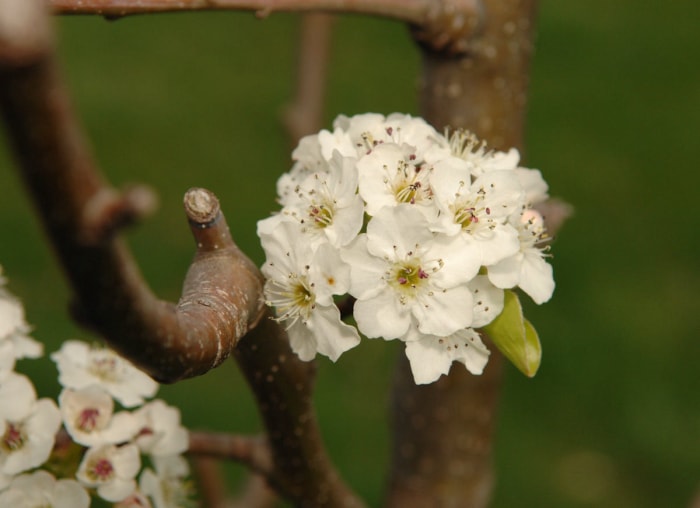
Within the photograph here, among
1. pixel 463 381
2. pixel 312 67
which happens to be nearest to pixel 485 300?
pixel 463 381

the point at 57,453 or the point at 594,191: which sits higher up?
the point at 57,453

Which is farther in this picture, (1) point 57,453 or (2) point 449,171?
(1) point 57,453

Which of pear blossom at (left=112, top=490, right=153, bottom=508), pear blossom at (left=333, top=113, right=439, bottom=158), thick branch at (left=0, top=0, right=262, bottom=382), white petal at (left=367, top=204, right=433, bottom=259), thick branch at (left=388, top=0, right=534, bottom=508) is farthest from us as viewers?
thick branch at (left=388, top=0, right=534, bottom=508)

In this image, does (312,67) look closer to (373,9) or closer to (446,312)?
(373,9)

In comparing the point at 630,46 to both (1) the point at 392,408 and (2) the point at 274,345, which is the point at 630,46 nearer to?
(1) the point at 392,408

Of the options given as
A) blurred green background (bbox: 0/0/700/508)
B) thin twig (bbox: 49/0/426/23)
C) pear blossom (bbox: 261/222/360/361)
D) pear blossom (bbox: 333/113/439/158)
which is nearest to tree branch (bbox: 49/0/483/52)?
thin twig (bbox: 49/0/426/23)

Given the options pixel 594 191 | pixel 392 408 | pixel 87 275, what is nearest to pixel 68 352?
pixel 392 408

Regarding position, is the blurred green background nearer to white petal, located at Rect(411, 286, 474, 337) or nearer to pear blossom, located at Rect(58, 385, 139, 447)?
pear blossom, located at Rect(58, 385, 139, 447)

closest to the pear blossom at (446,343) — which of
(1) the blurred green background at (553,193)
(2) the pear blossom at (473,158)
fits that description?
(2) the pear blossom at (473,158)
